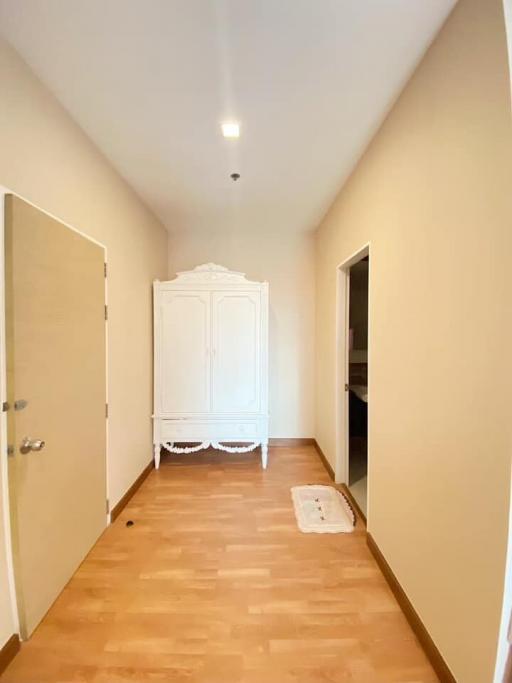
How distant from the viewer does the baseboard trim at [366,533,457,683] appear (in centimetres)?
127

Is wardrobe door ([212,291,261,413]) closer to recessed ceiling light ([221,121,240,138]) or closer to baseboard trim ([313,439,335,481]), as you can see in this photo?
baseboard trim ([313,439,335,481])

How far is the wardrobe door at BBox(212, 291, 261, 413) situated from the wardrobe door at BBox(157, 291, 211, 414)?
0.10 metres

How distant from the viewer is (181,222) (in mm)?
3555

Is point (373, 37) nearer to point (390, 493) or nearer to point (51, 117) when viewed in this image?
point (51, 117)

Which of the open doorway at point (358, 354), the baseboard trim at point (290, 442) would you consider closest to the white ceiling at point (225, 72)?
the open doorway at point (358, 354)

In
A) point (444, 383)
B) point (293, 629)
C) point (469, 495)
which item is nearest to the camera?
point (469, 495)

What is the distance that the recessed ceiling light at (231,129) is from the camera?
1869mm

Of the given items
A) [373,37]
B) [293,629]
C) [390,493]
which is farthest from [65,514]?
[373,37]

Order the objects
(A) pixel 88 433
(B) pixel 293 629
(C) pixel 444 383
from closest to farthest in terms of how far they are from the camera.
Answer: (C) pixel 444 383
(B) pixel 293 629
(A) pixel 88 433

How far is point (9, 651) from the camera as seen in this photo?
4.47 ft

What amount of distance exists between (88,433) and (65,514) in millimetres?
454

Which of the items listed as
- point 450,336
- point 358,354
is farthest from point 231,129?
point 358,354

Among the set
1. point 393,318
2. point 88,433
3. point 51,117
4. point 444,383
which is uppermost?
→ point 51,117

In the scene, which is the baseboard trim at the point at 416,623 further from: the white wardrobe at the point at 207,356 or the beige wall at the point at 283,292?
the beige wall at the point at 283,292
